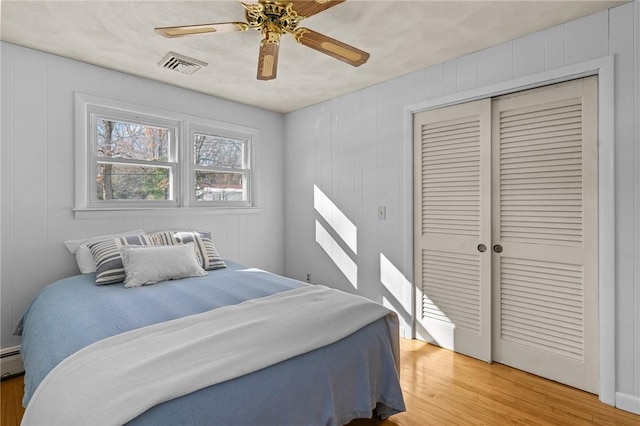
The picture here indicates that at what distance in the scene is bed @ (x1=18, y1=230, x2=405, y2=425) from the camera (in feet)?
3.62

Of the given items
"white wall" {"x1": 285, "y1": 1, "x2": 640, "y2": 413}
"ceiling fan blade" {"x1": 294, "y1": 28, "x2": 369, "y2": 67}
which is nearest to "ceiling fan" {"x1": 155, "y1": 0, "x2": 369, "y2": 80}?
"ceiling fan blade" {"x1": 294, "y1": 28, "x2": 369, "y2": 67}

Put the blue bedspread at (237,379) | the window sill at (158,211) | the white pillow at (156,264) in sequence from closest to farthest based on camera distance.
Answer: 1. the blue bedspread at (237,379)
2. the white pillow at (156,264)
3. the window sill at (158,211)

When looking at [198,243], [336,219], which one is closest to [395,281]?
[336,219]

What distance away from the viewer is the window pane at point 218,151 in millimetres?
3625

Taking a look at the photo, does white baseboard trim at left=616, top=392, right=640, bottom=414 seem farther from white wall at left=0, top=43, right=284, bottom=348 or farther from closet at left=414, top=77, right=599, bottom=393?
white wall at left=0, top=43, right=284, bottom=348

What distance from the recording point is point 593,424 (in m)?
1.89

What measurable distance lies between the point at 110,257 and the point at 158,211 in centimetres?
85

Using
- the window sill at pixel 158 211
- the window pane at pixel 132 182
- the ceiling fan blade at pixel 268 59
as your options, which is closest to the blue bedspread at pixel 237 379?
the window sill at pixel 158 211

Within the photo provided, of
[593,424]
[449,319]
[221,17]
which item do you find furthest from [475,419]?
[221,17]

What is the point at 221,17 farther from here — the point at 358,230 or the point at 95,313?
the point at 358,230

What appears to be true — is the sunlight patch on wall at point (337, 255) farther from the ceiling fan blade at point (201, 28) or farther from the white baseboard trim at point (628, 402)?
the ceiling fan blade at point (201, 28)

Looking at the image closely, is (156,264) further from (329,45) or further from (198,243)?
(329,45)

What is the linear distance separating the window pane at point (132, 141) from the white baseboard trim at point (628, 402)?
402 cm

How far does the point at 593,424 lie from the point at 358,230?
2.24 m
